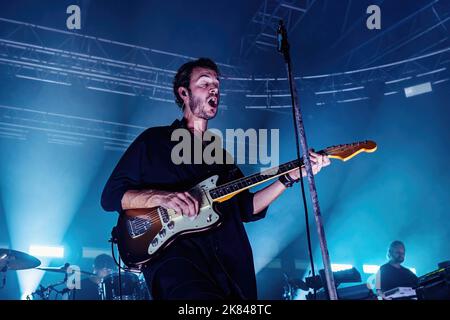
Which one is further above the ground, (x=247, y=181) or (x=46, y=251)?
(x=46, y=251)

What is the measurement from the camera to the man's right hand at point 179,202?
269cm

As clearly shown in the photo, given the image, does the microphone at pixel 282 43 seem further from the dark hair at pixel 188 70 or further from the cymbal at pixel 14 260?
the cymbal at pixel 14 260

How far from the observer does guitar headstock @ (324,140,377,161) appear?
344 cm

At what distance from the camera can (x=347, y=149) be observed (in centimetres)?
352

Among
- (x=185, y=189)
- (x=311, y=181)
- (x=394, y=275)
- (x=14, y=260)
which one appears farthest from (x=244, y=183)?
(x=14, y=260)

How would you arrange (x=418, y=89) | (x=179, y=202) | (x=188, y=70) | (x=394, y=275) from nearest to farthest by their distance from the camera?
(x=179, y=202) → (x=188, y=70) → (x=394, y=275) → (x=418, y=89)

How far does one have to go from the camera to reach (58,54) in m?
8.75

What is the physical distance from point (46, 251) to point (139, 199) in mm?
8819

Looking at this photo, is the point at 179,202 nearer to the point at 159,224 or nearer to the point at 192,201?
the point at 192,201

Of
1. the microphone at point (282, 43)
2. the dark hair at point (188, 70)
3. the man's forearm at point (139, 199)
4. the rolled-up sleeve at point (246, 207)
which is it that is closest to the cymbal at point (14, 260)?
the dark hair at point (188, 70)

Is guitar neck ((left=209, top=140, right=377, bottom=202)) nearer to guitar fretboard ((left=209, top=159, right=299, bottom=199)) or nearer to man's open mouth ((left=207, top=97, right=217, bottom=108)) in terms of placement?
guitar fretboard ((left=209, top=159, right=299, bottom=199))

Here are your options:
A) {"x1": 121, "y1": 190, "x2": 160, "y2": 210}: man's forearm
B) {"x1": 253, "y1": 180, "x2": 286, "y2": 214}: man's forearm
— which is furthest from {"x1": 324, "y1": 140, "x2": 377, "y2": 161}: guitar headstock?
{"x1": 121, "y1": 190, "x2": 160, "y2": 210}: man's forearm

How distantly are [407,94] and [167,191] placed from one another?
27.1 ft
